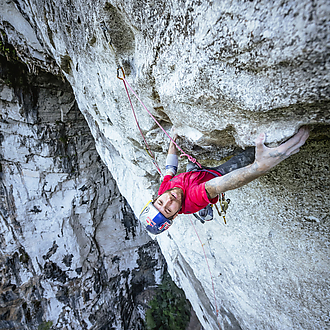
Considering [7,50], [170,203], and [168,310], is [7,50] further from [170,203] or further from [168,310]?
[168,310]

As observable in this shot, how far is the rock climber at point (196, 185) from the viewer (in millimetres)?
827

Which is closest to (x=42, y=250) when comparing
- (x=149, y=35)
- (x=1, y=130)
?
(x=1, y=130)

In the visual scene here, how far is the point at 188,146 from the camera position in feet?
4.32

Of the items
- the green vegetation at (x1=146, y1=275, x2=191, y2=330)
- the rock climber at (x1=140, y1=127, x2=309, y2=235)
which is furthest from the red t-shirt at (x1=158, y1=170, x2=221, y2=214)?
the green vegetation at (x1=146, y1=275, x2=191, y2=330)

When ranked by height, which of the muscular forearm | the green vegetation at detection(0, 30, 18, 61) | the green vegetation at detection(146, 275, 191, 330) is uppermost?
the green vegetation at detection(0, 30, 18, 61)

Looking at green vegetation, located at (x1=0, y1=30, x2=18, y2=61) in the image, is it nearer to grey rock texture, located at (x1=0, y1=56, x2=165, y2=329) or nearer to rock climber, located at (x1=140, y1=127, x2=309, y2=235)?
grey rock texture, located at (x1=0, y1=56, x2=165, y2=329)

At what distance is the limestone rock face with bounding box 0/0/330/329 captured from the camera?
62 centimetres

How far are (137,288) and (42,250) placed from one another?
3112 millimetres

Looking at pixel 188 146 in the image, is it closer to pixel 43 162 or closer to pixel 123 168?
pixel 123 168

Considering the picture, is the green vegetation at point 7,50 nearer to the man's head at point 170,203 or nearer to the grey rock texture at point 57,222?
the grey rock texture at point 57,222

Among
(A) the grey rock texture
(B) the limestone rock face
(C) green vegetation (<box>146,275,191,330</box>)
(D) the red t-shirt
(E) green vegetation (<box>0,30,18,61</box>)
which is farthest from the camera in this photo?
(C) green vegetation (<box>146,275,191,330</box>)

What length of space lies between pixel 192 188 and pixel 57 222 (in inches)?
188

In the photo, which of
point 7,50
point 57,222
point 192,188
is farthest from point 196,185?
point 57,222

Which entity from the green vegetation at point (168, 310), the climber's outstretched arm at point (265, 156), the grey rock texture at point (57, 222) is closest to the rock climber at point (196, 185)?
the climber's outstretched arm at point (265, 156)
